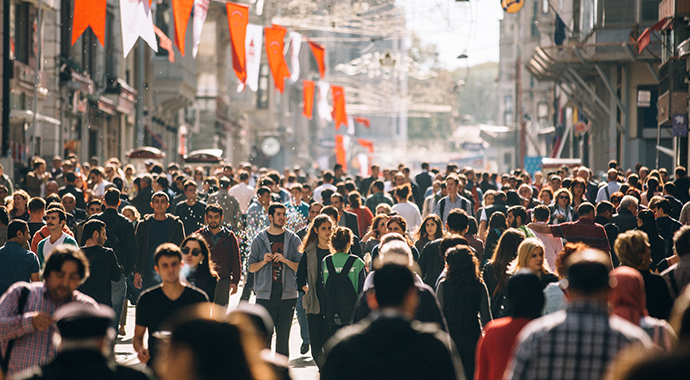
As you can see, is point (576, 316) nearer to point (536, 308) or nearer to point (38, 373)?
point (536, 308)

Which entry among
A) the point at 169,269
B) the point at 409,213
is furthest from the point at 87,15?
the point at 169,269

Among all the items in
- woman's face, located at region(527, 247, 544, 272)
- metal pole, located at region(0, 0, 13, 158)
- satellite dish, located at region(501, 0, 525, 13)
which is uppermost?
satellite dish, located at region(501, 0, 525, 13)

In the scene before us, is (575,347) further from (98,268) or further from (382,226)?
(382,226)

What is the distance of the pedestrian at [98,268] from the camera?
8672 mm

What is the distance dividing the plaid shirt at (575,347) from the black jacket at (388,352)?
42 cm

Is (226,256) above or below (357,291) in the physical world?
above

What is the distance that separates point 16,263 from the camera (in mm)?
8133

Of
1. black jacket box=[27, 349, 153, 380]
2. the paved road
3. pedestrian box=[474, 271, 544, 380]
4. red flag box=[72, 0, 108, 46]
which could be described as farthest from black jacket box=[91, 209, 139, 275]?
black jacket box=[27, 349, 153, 380]

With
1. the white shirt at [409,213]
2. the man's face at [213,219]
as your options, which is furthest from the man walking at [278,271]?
the white shirt at [409,213]

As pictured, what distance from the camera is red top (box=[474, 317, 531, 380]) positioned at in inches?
201

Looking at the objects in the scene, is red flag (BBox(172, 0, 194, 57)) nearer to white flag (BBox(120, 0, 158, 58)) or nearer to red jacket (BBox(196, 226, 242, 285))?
white flag (BBox(120, 0, 158, 58))

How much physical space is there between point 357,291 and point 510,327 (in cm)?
339

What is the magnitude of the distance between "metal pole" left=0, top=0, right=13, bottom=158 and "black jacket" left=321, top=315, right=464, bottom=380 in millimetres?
21000

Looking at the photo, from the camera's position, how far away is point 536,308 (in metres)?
5.17
